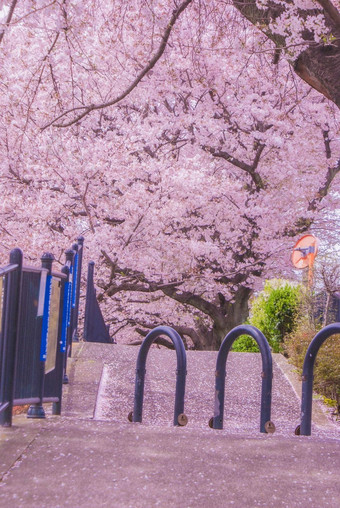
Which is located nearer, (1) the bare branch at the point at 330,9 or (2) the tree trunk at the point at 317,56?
(1) the bare branch at the point at 330,9

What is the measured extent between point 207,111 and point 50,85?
14.3 ft

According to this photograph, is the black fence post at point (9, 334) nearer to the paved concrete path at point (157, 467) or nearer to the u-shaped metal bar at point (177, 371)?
the paved concrete path at point (157, 467)

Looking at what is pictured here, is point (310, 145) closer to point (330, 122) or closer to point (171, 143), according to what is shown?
point (330, 122)

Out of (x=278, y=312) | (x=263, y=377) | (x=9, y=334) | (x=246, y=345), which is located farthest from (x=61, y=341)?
(x=246, y=345)

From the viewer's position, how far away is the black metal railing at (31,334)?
4402 mm

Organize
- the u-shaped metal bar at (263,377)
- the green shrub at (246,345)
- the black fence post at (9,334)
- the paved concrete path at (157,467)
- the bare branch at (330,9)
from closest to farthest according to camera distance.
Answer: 1. the paved concrete path at (157,467)
2. the black fence post at (9,334)
3. the bare branch at (330,9)
4. the u-shaped metal bar at (263,377)
5. the green shrub at (246,345)

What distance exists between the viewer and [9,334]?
14.4ft

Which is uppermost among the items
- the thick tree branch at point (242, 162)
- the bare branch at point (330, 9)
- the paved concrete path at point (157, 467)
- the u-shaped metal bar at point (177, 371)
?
the thick tree branch at point (242, 162)

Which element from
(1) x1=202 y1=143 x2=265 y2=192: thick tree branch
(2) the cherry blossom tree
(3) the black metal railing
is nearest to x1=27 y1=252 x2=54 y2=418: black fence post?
(3) the black metal railing

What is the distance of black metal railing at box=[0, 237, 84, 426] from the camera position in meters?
4.40

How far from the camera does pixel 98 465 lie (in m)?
3.72

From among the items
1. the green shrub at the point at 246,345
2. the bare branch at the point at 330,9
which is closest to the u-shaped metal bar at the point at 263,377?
the bare branch at the point at 330,9

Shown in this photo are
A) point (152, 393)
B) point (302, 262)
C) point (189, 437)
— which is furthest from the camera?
point (302, 262)

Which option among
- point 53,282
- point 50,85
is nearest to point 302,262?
point 50,85
